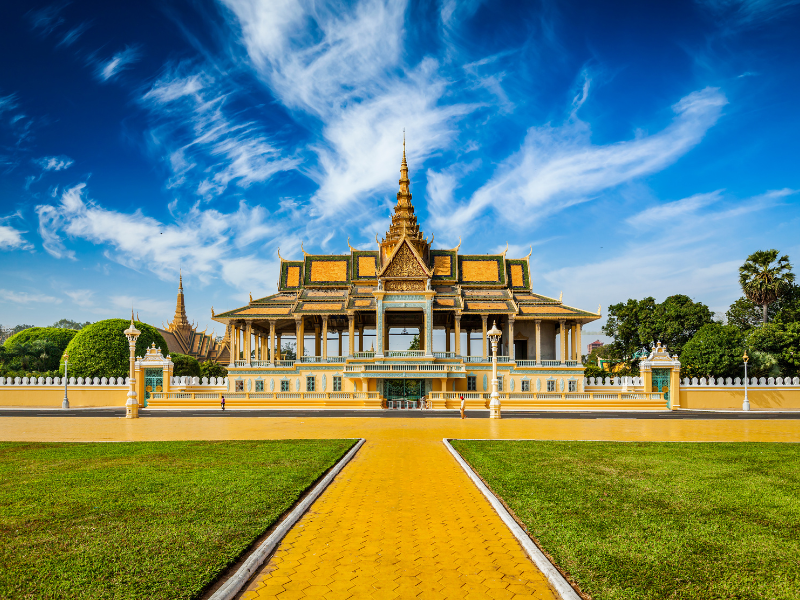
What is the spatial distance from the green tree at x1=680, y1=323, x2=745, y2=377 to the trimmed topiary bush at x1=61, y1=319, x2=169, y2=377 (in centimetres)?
5235

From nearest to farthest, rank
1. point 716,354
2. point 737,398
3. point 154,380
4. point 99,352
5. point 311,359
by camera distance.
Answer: point 737,398, point 154,380, point 716,354, point 311,359, point 99,352

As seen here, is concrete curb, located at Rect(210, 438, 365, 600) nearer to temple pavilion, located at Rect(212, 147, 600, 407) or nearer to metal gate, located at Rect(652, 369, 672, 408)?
temple pavilion, located at Rect(212, 147, 600, 407)

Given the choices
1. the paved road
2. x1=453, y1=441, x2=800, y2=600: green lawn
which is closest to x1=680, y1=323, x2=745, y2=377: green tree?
the paved road

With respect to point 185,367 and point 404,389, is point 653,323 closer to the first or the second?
point 404,389

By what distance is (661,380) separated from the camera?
37.0m

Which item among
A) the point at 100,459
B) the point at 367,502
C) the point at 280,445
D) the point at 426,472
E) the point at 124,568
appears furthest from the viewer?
the point at 280,445

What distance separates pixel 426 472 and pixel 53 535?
7274 millimetres

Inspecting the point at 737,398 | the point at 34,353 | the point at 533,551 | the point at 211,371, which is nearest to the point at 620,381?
the point at 737,398

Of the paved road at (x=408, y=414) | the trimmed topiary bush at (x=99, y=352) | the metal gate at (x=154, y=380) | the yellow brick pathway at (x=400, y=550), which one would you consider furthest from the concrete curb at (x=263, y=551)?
the trimmed topiary bush at (x=99, y=352)

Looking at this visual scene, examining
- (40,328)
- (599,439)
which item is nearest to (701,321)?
(599,439)

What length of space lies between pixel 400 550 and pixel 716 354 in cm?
4420

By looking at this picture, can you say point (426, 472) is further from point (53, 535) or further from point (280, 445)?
point (53, 535)

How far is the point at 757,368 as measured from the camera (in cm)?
4172

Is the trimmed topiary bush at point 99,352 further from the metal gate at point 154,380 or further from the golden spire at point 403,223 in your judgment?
the golden spire at point 403,223
